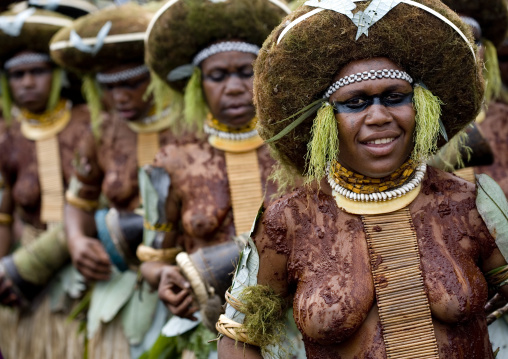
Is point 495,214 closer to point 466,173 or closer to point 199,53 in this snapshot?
point 466,173

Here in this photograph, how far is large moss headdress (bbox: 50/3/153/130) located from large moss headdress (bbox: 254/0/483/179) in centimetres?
249

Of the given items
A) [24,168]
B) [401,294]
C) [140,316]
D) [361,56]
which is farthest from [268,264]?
[24,168]

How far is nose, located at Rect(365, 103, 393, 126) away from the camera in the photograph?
2645 mm

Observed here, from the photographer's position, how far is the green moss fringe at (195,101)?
423 centimetres

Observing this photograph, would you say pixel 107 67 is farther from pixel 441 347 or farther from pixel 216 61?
pixel 441 347

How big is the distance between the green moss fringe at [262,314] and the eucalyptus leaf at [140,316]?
2240 millimetres

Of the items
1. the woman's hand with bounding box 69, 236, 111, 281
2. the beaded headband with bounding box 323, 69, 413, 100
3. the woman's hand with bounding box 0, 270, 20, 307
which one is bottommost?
the woman's hand with bounding box 0, 270, 20, 307

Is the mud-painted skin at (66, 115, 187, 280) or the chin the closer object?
the chin

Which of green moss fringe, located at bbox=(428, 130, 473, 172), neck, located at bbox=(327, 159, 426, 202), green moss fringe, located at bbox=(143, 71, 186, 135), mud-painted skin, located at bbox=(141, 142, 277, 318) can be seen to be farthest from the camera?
green moss fringe, located at bbox=(143, 71, 186, 135)

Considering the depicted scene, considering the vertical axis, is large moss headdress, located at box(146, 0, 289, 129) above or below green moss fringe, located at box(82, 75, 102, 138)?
above

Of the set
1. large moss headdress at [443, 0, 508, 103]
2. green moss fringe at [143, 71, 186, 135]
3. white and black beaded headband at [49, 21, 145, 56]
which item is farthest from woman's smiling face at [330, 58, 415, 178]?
white and black beaded headband at [49, 21, 145, 56]

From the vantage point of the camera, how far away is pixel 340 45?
104 inches

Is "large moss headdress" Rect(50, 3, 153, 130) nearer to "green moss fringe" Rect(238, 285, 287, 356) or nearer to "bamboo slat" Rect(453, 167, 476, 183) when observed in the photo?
"bamboo slat" Rect(453, 167, 476, 183)

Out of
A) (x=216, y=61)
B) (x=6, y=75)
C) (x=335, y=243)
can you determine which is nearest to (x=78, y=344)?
(x=6, y=75)
